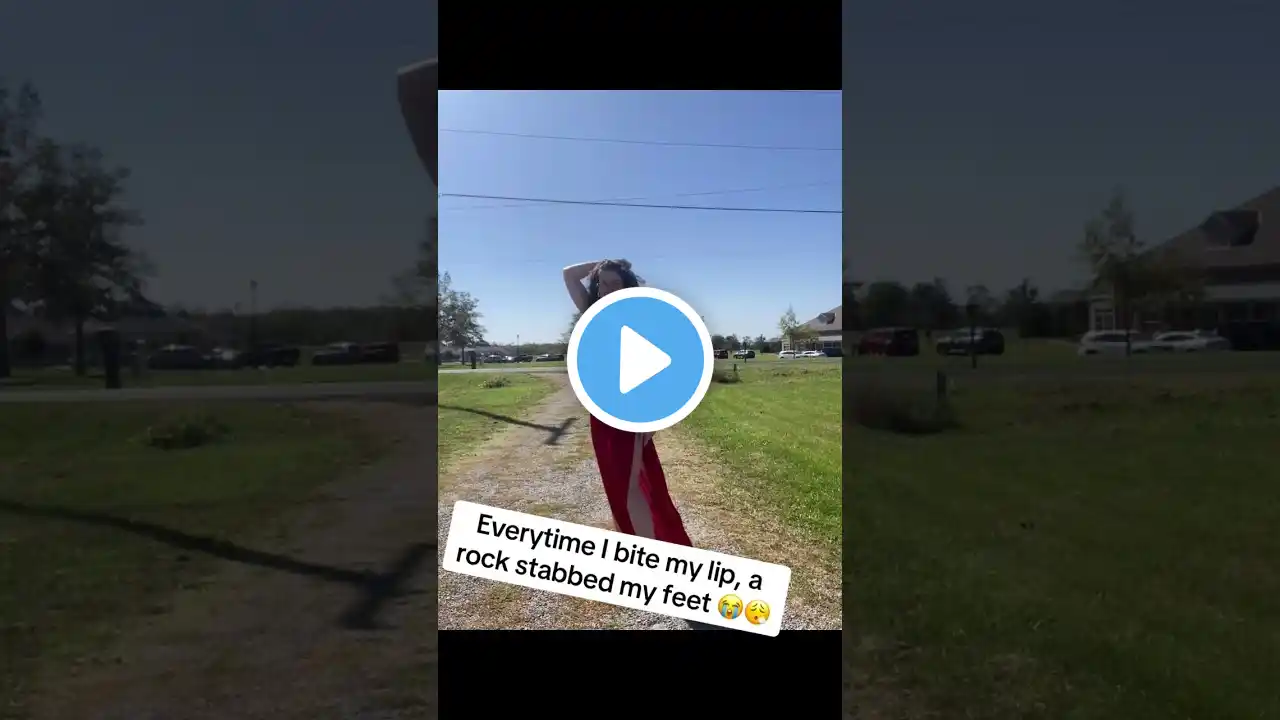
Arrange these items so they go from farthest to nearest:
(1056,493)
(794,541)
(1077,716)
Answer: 1. (794,541)
2. (1056,493)
3. (1077,716)

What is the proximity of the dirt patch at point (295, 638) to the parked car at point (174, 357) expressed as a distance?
2.56ft

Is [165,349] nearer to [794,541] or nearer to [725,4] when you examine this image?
[725,4]

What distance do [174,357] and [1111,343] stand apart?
3771 millimetres

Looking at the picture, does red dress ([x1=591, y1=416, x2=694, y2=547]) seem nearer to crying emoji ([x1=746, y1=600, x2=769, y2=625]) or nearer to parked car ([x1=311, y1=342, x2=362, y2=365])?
crying emoji ([x1=746, y1=600, x2=769, y2=625])

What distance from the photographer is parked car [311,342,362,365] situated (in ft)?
8.98

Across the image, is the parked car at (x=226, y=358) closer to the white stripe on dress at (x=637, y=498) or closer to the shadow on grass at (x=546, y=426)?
the shadow on grass at (x=546, y=426)

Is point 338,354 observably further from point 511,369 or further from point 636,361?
point 636,361

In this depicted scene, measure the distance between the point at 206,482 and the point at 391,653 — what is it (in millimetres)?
1036

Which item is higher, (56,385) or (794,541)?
(56,385)

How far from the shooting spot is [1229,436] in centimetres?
255

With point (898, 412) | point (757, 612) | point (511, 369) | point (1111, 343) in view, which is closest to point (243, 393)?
point (511, 369)

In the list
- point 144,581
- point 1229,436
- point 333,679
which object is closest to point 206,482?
point 144,581

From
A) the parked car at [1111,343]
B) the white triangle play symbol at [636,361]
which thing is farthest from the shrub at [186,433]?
the parked car at [1111,343]

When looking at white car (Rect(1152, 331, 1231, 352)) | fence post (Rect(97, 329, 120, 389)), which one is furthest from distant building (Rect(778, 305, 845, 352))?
fence post (Rect(97, 329, 120, 389))
